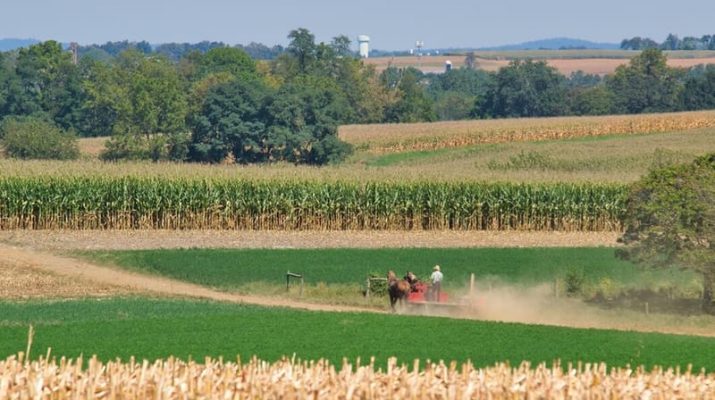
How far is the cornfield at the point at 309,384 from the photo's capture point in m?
18.5

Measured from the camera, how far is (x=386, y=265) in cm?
4747

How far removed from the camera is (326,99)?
282 feet

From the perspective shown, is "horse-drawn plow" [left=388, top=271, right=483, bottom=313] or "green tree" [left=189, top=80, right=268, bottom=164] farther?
"green tree" [left=189, top=80, right=268, bottom=164]

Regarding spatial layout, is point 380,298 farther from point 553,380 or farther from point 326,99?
point 326,99

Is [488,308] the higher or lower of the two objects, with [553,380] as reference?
lower

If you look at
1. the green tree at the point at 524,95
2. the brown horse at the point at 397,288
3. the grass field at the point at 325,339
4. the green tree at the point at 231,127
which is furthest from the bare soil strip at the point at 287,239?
the green tree at the point at 524,95

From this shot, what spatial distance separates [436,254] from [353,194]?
7239mm

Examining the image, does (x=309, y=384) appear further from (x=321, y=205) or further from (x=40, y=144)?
(x=40, y=144)

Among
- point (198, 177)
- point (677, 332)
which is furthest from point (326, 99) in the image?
point (677, 332)

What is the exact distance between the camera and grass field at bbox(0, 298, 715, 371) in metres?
28.5

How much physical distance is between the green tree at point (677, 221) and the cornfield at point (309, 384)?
18.4 meters

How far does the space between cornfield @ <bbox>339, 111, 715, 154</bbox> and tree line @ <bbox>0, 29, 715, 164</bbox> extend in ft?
12.5

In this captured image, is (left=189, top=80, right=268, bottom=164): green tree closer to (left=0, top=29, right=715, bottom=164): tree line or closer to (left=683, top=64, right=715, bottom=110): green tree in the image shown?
(left=0, top=29, right=715, bottom=164): tree line

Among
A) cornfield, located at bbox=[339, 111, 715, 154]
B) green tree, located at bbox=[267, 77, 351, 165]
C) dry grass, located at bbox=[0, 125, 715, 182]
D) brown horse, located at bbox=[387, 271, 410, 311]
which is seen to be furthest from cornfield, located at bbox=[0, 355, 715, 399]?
cornfield, located at bbox=[339, 111, 715, 154]
